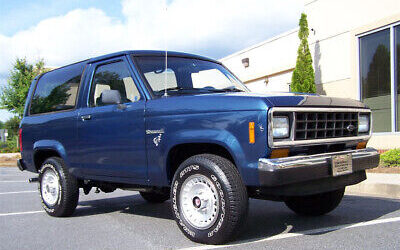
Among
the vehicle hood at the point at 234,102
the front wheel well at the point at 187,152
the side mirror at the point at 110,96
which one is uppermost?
the side mirror at the point at 110,96

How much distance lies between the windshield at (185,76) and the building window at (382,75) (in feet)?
27.1

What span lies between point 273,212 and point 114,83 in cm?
279

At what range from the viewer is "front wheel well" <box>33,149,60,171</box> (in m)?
6.44

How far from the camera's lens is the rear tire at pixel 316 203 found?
5.30 m

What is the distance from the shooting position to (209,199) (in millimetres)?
4195

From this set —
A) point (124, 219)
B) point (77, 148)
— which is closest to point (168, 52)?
point (77, 148)

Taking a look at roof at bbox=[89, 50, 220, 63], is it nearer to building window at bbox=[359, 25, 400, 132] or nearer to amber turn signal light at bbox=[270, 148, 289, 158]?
amber turn signal light at bbox=[270, 148, 289, 158]

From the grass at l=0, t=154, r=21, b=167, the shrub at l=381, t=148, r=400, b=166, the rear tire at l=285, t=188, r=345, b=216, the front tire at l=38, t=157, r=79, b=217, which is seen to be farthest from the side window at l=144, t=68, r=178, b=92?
the grass at l=0, t=154, r=21, b=167

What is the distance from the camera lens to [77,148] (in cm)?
571

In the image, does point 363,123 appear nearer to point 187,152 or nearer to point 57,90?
point 187,152

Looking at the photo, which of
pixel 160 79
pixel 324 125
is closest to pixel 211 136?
pixel 324 125

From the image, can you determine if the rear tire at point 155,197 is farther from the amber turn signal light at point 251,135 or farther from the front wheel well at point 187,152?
the amber turn signal light at point 251,135

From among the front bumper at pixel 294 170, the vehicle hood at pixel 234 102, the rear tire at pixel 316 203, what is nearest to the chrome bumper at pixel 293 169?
the front bumper at pixel 294 170

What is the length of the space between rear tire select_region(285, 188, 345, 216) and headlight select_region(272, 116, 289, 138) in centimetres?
159
